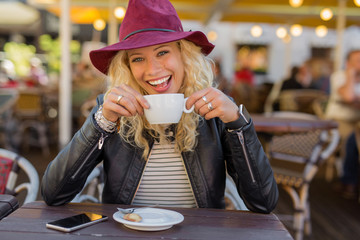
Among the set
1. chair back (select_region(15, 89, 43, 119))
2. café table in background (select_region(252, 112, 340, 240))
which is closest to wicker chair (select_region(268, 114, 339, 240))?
café table in background (select_region(252, 112, 340, 240))

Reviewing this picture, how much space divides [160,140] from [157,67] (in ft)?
0.90

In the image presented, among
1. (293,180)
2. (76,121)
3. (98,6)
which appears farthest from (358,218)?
(98,6)

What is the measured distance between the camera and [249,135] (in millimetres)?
1180

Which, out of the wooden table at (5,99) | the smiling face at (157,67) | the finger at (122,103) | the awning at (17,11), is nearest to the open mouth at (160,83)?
the smiling face at (157,67)

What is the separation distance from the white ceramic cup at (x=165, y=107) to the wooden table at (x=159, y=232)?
0.28 meters

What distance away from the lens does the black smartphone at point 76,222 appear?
0.92 meters

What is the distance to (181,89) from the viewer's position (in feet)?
5.02

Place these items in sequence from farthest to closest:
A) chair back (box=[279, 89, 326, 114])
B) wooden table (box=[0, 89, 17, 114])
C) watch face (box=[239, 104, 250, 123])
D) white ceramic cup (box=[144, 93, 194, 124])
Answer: chair back (box=[279, 89, 326, 114]) → wooden table (box=[0, 89, 17, 114]) → watch face (box=[239, 104, 250, 123]) → white ceramic cup (box=[144, 93, 194, 124])

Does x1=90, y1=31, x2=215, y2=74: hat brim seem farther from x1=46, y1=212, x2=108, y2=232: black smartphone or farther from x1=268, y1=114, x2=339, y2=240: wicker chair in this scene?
x1=268, y1=114, x2=339, y2=240: wicker chair

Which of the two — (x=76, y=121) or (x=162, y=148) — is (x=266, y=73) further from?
(x=162, y=148)

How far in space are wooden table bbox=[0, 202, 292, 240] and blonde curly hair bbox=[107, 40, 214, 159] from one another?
1.02 ft

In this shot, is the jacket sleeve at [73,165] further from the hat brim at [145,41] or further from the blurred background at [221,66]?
the blurred background at [221,66]

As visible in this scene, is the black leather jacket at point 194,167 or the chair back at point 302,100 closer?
the black leather jacket at point 194,167

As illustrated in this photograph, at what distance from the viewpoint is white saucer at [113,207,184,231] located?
0.92 meters
